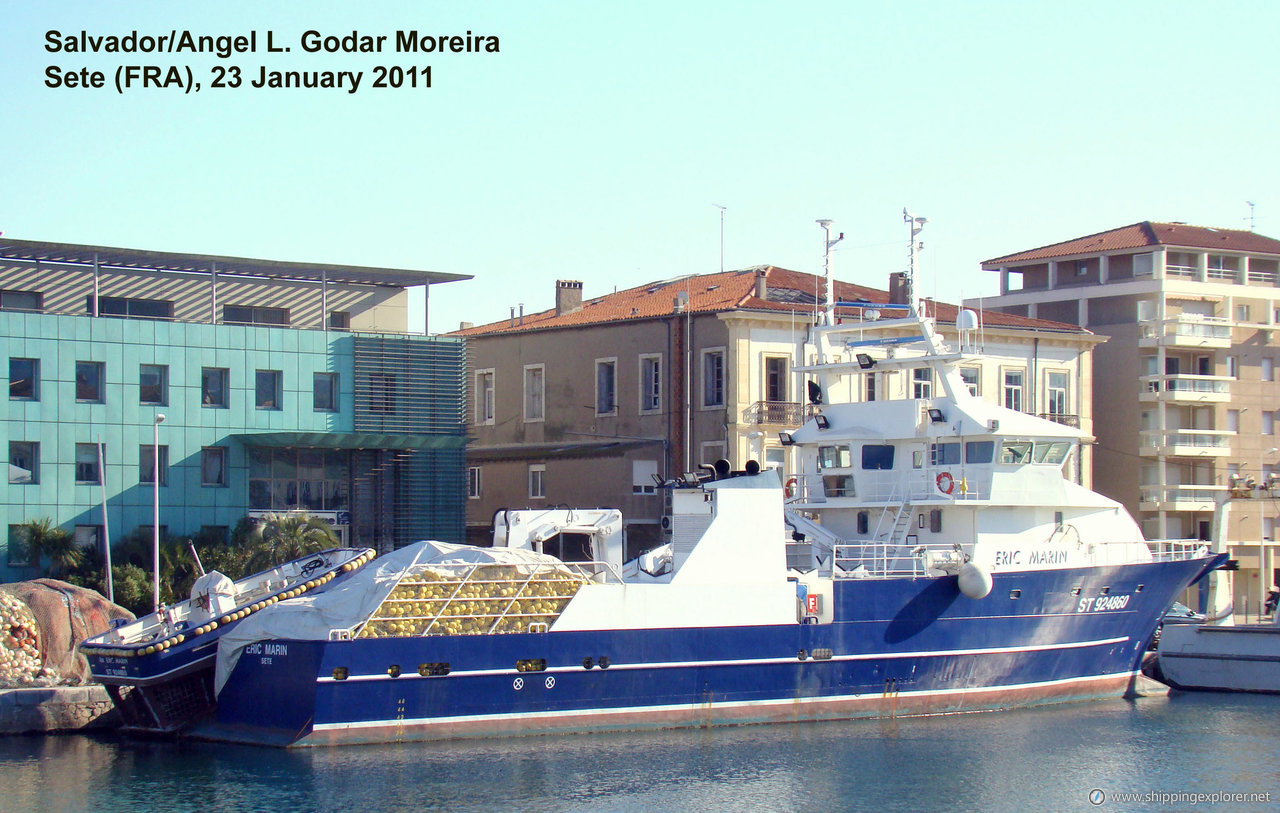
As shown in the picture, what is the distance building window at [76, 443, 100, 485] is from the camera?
3416 cm

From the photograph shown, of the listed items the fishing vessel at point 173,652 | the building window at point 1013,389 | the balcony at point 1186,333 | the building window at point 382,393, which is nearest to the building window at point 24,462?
the building window at point 382,393

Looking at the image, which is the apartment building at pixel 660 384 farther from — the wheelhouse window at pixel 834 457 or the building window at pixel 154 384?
the building window at pixel 154 384

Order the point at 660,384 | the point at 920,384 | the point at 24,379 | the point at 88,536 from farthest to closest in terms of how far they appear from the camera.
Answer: the point at 920,384, the point at 660,384, the point at 88,536, the point at 24,379

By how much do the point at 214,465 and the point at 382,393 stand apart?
175 inches

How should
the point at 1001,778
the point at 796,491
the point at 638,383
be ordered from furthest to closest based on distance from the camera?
the point at 638,383 → the point at 796,491 → the point at 1001,778

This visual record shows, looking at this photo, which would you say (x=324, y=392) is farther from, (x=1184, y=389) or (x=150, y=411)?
(x=1184, y=389)

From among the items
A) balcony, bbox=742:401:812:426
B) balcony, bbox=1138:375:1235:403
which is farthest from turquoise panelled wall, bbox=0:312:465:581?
balcony, bbox=1138:375:1235:403

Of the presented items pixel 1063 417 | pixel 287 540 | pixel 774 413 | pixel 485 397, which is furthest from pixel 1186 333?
pixel 287 540

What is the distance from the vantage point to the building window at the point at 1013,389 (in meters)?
45.8

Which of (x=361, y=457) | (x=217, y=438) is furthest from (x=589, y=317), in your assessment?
(x=217, y=438)

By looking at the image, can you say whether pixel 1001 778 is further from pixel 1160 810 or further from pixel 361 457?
pixel 361 457

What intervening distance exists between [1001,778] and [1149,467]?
2861 cm

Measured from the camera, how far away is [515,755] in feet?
78.2

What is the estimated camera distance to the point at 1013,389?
46.0m
